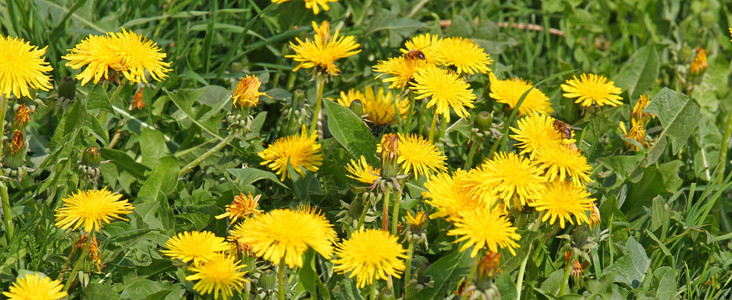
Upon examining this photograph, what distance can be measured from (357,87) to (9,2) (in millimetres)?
1500

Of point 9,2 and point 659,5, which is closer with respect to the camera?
point 9,2

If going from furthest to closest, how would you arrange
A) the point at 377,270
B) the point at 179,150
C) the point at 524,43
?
the point at 524,43 < the point at 179,150 < the point at 377,270

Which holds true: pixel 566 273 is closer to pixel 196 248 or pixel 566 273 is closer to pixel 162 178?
pixel 196 248

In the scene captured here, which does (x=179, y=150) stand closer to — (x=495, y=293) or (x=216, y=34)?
(x=216, y=34)

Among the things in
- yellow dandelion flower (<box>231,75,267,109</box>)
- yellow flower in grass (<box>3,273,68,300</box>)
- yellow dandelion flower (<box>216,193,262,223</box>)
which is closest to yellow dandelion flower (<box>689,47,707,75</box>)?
yellow dandelion flower (<box>231,75,267,109</box>)

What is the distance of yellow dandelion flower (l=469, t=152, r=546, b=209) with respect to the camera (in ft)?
6.76

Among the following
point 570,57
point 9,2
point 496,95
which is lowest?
point 570,57

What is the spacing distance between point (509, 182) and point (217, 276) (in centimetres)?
81

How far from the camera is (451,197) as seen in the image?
2178mm

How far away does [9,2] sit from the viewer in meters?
3.17

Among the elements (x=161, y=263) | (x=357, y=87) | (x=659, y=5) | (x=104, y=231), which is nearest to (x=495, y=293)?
(x=161, y=263)

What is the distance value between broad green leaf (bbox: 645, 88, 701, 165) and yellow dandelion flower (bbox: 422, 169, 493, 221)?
42.1 inches

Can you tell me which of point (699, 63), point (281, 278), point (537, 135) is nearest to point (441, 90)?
point (537, 135)

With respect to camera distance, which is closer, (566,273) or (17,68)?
(17,68)
